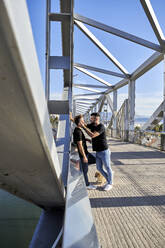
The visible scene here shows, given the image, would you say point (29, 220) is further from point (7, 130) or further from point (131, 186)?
point (7, 130)

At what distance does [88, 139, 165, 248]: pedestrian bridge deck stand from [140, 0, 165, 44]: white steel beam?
5526 millimetres

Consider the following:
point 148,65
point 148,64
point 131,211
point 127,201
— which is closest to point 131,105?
point 148,65

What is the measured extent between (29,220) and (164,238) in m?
4.03

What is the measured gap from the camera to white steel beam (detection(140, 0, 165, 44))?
20.5 feet

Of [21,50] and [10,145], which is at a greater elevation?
[21,50]

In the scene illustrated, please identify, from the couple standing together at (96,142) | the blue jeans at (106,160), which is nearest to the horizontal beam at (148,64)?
the couple standing together at (96,142)

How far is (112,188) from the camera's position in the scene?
3.64 meters

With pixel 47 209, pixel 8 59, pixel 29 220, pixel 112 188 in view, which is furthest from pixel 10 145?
pixel 29 220

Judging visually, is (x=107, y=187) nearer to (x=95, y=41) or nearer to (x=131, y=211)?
(x=131, y=211)

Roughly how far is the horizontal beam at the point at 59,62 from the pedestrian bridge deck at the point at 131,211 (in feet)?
9.80

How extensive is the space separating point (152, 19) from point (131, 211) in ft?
22.0

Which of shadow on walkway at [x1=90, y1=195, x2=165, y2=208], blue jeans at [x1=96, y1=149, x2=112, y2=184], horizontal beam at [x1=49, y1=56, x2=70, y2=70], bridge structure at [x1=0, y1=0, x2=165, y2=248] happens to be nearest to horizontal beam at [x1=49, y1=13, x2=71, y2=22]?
horizontal beam at [x1=49, y1=56, x2=70, y2=70]

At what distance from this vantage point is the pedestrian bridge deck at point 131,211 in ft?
6.88

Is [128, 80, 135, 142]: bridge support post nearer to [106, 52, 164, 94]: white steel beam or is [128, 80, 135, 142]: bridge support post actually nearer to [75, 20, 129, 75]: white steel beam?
[106, 52, 164, 94]: white steel beam
